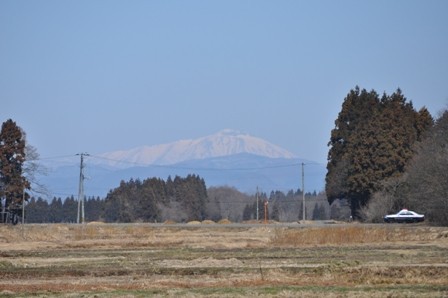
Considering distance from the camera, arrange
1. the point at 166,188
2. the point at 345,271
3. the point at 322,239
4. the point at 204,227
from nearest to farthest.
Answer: the point at 345,271 → the point at 322,239 → the point at 204,227 → the point at 166,188

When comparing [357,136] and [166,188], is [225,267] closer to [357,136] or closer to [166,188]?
[357,136]

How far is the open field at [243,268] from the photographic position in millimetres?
25016

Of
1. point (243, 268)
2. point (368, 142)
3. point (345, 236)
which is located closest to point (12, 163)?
point (368, 142)

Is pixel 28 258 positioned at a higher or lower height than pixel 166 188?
lower

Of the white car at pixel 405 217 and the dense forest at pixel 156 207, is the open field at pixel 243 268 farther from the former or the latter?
the dense forest at pixel 156 207

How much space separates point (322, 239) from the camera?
186 feet

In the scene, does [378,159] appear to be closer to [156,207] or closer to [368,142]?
[368,142]

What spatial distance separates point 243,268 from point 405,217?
164ft

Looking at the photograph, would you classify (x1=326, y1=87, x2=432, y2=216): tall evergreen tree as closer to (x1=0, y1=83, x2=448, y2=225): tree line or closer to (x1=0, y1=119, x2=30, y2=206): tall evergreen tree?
(x1=0, y1=83, x2=448, y2=225): tree line

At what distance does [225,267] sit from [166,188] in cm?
10669

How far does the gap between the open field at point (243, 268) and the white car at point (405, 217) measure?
18.6 metres

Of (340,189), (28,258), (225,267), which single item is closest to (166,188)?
(340,189)

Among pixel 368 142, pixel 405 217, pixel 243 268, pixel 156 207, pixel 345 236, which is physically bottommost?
pixel 243 268

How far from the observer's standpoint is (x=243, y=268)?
34.4 metres
